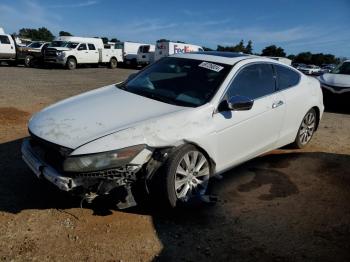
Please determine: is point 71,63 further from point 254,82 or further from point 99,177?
point 99,177

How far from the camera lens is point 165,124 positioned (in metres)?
3.69

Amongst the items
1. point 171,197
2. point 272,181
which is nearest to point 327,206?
point 272,181

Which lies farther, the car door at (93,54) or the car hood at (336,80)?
the car door at (93,54)

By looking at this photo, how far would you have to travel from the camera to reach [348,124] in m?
8.62

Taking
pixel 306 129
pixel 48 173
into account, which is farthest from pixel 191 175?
pixel 306 129

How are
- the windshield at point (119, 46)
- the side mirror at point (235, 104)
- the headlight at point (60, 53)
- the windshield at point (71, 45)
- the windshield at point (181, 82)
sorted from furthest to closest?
the windshield at point (119, 46)
the windshield at point (71, 45)
the headlight at point (60, 53)
the windshield at point (181, 82)
the side mirror at point (235, 104)

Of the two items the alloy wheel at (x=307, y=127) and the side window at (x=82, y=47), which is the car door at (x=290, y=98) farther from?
the side window at (x=82, y=47)

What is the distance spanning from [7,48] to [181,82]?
2140 centimetres

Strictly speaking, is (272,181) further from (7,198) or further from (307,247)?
(7,198)

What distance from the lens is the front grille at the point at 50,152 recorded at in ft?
11.2

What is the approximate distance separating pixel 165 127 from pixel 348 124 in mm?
6333

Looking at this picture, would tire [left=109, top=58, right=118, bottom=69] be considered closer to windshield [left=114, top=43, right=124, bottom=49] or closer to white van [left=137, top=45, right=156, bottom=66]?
white van [left=137, top=45, right=156, bottom=66]

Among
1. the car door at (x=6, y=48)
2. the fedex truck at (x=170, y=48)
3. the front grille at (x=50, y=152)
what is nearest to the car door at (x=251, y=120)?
the front grille at (x=50, y=152)

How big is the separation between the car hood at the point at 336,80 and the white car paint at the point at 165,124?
5.59 m
